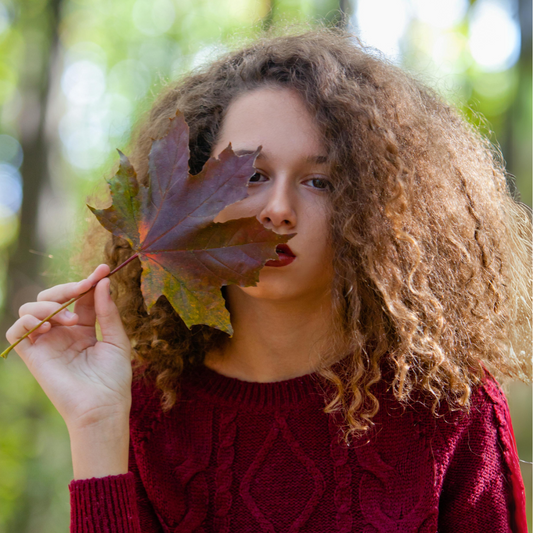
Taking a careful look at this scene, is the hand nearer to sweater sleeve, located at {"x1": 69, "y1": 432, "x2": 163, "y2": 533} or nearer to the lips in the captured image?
sweater sleeve, located at {"x1": 69, "y1": 432, "x2": 163, "y2": 533}

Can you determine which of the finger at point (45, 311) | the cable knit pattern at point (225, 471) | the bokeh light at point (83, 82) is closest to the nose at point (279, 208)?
the finger at point (45, 311)

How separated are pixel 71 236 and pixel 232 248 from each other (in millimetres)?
1635

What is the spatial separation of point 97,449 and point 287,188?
33.7 inches

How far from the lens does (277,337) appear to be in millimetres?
1618

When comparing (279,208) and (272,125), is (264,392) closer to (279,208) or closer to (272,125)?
(279,208)

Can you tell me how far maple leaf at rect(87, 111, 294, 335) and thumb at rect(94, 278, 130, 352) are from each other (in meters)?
0.27

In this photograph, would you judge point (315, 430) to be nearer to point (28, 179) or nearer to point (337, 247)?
point (337, 247)

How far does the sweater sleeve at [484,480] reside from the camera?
1.44 metres

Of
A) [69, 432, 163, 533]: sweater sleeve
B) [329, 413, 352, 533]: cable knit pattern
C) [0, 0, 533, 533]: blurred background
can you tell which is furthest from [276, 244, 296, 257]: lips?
[0, 0, 533, 533]: blurred background

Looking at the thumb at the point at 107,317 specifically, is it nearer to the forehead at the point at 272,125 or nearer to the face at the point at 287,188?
the face at the point at 287,188

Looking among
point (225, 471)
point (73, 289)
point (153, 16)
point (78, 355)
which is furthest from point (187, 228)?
point (153, 16)

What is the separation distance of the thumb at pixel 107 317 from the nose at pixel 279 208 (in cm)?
48

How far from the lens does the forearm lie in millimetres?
1229

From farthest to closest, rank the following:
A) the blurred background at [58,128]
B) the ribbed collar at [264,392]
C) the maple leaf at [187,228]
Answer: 1. the blurred background at [58,128]
2. the ribbed collar at [264,392]
3. the maple leaf at [187,228]
